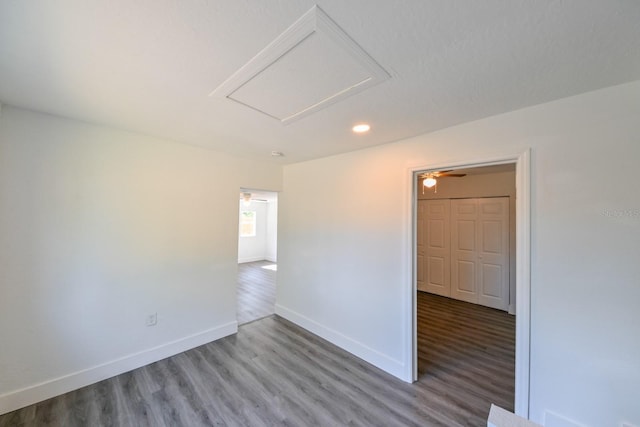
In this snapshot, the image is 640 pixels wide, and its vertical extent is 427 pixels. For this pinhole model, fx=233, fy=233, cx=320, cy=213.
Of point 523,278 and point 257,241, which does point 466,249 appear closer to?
point 523,278

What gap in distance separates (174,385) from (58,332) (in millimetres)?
1090

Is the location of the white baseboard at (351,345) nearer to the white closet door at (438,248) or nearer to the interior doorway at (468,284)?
the interior doorway at (468,284)

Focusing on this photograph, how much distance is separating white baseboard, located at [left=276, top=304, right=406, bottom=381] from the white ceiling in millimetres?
2370

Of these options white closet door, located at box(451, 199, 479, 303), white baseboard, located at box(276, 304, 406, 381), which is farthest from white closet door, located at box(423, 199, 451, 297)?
white baseboard, located at box(276, 304, 406, 381)

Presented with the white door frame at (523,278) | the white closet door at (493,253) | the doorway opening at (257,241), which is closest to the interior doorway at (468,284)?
the white closet door at (493,253)

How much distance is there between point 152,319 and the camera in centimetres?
254

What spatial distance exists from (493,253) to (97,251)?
5724 millimetres

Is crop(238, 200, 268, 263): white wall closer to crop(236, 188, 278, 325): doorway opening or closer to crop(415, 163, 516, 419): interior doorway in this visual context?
crop(236, 188, 278, 325): doorway opening

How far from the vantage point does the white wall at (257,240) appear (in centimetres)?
832

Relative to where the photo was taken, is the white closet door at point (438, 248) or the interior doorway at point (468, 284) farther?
the white closet door at point (438, 248)

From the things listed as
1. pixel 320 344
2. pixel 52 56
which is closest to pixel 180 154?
pixel 52 56

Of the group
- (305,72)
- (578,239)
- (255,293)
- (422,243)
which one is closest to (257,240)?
(255,293)

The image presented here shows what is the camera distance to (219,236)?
3.06 meters

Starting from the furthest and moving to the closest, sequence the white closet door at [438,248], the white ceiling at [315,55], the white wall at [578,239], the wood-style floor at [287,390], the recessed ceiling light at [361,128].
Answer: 1. the white closet door at [438,248]
2. the recessed ceiling light at [361,128]
3. the wood-style floor at [287,390]
4. the white wall at [578,239]
5. the white ceiling at [315,55]
